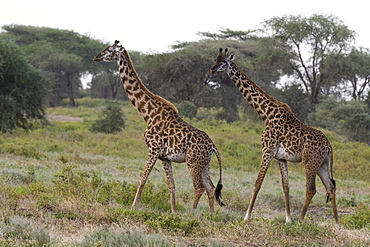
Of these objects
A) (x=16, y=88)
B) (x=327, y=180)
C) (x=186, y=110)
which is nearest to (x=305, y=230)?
(x=327, y=180)

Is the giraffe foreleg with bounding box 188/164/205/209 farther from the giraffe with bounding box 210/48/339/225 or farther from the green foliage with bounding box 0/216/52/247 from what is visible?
the green foliage with bounding box 0/216/52/247

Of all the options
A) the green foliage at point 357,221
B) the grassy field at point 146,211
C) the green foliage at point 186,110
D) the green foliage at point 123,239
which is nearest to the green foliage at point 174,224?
the grassy field at point 146,211

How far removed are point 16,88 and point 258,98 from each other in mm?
18906

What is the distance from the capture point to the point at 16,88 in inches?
954

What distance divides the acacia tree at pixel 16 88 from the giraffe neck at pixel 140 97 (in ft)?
54.1

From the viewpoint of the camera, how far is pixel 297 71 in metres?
39.6

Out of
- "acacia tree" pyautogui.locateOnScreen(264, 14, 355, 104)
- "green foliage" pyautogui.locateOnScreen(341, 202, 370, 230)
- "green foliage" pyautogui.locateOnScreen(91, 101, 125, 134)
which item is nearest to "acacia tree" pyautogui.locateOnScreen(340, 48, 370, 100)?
"acacia tree" pyautogui.locateOnScreen(264, 14, 355, 104)

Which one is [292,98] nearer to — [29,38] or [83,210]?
[83,210]

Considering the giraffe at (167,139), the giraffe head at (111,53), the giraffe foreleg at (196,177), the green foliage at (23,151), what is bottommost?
the green foliage at (23,151)

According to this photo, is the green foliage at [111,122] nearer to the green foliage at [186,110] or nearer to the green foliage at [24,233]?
the green foliage at [186,110]

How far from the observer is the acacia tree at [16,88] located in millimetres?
23359

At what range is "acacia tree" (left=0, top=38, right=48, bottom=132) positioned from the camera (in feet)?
76.6

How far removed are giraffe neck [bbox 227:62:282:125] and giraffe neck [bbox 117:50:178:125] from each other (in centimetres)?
125

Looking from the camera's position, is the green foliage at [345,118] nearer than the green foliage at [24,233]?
No
